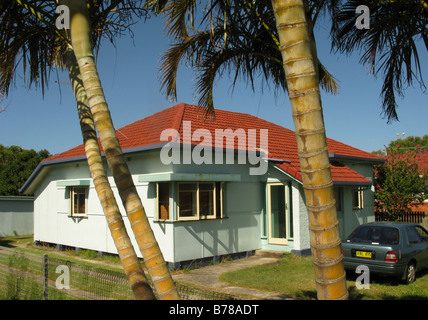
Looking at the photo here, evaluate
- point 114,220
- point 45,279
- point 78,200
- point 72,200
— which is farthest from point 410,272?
point 72,200

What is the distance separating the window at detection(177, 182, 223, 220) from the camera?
12.3m

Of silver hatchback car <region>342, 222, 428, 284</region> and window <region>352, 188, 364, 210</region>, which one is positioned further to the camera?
window <region>352, 188, 364, 210</region>

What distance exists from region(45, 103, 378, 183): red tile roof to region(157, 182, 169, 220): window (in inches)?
53.0

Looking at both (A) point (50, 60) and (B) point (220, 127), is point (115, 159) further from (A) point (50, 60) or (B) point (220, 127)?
(B) point (220, 127)

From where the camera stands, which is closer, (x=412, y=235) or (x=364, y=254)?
(x=364, y=254)

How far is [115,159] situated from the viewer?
389 cm

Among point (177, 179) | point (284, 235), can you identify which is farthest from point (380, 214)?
point (177, 179)

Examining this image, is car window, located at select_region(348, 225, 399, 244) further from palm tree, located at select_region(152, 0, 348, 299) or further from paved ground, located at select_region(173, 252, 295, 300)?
palm tree, located at select_region(152, 0, 348, 299)

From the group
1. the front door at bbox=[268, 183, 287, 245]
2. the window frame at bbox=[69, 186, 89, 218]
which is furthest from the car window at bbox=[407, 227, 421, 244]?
the window frame at bbox=[69, 186, 89, 218]

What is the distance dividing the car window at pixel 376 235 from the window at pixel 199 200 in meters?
4.29

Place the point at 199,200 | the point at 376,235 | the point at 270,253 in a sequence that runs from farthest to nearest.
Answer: the point at 270,253
the point at 199,200
the point at 376,235

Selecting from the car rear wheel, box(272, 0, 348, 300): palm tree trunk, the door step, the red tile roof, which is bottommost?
the door step

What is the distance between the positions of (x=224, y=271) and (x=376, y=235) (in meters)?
4.22
